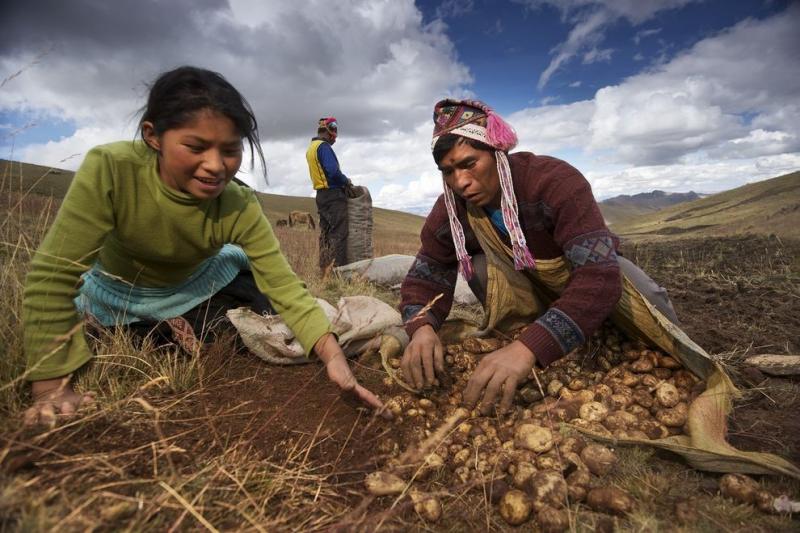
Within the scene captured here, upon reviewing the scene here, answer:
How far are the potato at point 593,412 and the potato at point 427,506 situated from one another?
74cm

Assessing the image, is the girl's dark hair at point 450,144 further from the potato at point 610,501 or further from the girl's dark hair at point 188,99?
the potato at point 610,501

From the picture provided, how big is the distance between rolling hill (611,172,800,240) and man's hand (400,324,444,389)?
889cm

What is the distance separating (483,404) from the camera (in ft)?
5.36

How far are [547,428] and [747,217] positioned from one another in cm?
1904

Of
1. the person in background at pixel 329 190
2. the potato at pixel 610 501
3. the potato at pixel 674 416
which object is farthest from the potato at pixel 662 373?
the person in background at pixel 329 190

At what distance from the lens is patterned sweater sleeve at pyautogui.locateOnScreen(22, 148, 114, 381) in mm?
1496

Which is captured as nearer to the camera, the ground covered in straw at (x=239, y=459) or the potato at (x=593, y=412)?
the ground covered in straw at (x=239, y=459)

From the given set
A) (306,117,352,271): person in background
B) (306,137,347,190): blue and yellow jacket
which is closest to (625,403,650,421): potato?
(306,117,352,271): person in background

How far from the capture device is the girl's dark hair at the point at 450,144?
75.7 inches

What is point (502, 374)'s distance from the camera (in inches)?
61.4

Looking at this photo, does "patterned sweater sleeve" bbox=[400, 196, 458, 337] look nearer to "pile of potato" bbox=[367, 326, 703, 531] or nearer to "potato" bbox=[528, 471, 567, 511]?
"pile of potato" bbox=[367, 326, 703, 531]

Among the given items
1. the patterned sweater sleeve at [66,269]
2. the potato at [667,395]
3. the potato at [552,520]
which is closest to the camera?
the potato at [552,520]

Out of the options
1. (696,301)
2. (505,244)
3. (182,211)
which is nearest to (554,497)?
(505,244)

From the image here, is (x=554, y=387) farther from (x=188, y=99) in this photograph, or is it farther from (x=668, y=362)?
(x=188, y=99)
